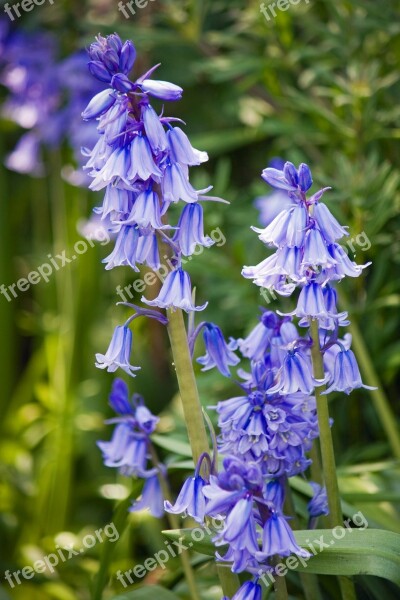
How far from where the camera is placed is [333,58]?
259 cm

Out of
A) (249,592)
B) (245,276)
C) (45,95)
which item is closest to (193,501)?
(249,592)

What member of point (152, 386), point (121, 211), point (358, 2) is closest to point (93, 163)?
point (121, 211)

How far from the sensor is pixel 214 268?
246 cm

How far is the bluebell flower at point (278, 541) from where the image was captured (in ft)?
3.99

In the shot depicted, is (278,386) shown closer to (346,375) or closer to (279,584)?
(346,375)

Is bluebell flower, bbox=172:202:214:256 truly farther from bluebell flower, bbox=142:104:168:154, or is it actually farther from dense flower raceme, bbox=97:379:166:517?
dense flower raceme, bbox=97:379:166:517

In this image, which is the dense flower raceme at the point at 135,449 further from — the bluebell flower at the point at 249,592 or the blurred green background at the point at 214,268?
the bluebell flower at the point at 249,592

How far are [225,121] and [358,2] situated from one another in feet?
5.05

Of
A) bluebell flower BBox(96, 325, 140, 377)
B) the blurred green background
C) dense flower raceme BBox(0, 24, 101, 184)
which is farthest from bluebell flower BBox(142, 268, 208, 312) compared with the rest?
dense flower raceme BBox(0, 24, 101, 184)

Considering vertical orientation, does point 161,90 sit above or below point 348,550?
above

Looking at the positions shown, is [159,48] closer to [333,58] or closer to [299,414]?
[333,58]

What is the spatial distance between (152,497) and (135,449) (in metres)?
0.11

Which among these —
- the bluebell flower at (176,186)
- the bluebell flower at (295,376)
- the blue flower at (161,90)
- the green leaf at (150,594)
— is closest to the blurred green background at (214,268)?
the green leaf at (150,594)

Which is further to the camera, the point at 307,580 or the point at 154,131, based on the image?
the point at 307,580
